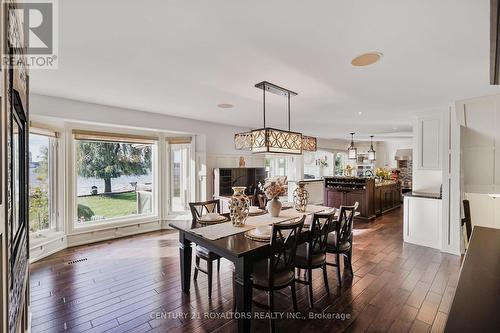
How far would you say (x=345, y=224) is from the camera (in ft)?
9.63

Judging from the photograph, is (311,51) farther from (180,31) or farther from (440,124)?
(440,124)

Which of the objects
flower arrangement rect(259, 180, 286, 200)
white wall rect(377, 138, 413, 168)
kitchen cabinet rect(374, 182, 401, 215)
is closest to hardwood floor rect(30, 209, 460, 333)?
flower arrangement rect(259, 180, 286, 200)

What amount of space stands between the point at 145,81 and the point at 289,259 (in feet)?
8.19

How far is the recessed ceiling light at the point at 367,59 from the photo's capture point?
2.13 metres

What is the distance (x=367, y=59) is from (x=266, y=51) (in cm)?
95

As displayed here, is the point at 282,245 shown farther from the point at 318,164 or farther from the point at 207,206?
the point at 318,164

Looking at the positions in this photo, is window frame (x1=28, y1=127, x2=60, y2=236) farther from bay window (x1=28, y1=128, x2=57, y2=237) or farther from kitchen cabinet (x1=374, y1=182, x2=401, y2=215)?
kitchen cabinet (x1=374, y1=182, x2=401, y2=215)

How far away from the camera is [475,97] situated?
350cm

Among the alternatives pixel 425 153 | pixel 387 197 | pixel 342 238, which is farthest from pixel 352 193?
pixel 342 238

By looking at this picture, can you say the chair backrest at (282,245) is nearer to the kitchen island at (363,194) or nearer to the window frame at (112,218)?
the window frame at (112,218)

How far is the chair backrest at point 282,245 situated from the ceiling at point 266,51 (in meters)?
1.51

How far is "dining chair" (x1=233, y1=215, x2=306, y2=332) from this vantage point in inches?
82.0

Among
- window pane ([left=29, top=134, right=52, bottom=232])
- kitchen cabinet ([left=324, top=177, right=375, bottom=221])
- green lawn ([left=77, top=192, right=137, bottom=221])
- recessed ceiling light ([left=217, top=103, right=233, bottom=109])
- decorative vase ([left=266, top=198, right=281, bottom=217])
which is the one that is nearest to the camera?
decorative vase ([left=266, top=198, right=281, bottom=217])

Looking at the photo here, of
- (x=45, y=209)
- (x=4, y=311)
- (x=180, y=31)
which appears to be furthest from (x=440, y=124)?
(x=45, y=209)
